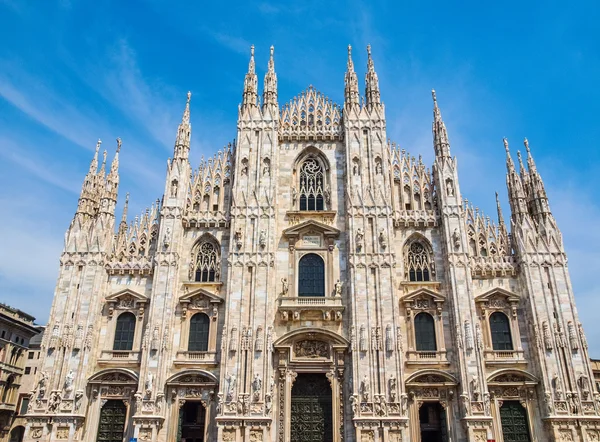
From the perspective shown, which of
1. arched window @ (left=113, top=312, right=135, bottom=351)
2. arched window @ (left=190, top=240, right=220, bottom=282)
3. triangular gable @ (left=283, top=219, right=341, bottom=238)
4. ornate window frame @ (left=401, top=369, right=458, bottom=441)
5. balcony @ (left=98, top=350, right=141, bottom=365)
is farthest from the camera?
triangular gable @ (left=283, top=219, right=341, bottom=238)

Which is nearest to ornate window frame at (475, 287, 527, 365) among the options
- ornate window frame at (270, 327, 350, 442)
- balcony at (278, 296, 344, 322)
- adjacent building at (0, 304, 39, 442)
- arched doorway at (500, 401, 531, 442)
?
arched doorway at (500, 401, 531, 442)

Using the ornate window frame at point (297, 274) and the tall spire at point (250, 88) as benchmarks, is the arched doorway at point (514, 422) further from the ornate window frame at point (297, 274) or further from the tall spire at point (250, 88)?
the tall spire at point (250, 88)

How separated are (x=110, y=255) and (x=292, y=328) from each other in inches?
464

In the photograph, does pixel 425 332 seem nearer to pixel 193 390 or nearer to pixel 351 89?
pixel 193 390

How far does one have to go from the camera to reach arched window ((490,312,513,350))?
28422mm

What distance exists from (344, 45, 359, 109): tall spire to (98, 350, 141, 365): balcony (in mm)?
20372

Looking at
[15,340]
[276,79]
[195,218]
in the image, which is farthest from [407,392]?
[15,340]

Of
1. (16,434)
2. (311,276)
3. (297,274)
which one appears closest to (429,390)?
(311,276)

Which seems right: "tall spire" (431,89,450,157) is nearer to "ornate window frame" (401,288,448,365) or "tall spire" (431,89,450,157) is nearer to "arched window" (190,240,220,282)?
"ornate window frame" (401,288,448,365)

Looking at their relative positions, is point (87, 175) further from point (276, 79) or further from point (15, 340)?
point (15, 340)

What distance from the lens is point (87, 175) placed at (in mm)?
32719

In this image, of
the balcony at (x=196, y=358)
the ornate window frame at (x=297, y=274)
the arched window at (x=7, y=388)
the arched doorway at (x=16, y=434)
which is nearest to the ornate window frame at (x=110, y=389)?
the balcony at (x=196, y=358)

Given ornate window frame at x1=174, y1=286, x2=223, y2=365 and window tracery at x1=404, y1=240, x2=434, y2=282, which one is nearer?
ornate window frame at x1=174, y1=286, x2=223, y2=365

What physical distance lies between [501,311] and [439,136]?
11.6m
